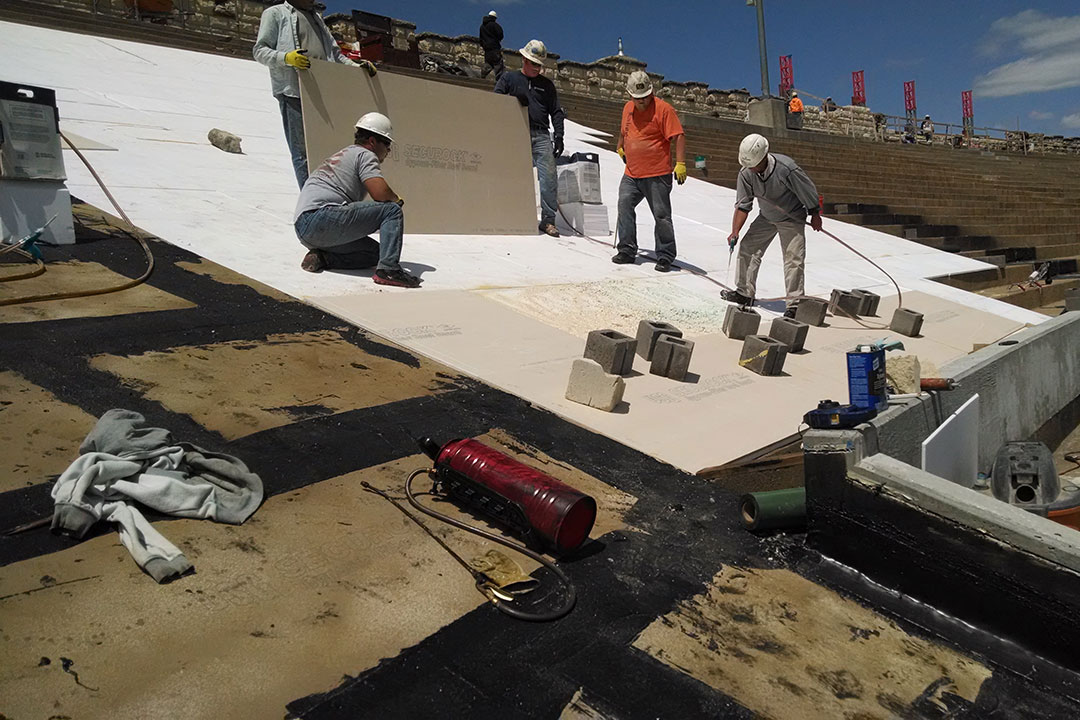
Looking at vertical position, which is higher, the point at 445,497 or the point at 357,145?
the point at 357,145

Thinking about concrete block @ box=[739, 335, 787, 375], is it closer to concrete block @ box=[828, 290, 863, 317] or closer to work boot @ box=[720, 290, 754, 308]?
work boot @ box=[720, 290, 754, 308]

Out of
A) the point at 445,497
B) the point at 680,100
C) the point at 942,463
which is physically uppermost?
the point at 680,100

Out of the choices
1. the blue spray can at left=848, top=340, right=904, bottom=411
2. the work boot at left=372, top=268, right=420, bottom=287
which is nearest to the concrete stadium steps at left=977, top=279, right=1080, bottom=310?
the blue spray can at left=848, top=340, right=904, bottom=411

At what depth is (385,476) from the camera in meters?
3.16

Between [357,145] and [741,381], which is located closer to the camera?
[741,381]

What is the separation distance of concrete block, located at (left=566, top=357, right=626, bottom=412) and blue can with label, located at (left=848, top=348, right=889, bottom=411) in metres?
1.16

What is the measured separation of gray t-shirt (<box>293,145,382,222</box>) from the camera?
18.0ft

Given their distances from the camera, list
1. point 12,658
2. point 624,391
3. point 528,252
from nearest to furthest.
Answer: point 12,658 < point 624,391 < point 528,252

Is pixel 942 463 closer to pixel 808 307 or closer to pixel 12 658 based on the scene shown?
pixel 808 307

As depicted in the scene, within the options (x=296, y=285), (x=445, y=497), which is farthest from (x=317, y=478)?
(x=296, y=285)

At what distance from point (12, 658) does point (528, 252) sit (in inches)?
240

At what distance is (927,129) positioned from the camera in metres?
32.0

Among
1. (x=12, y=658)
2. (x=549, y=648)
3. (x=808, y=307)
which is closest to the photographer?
(x=12, y=658)

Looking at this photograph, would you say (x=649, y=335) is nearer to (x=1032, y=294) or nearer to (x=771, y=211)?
(x=771, y=211)
